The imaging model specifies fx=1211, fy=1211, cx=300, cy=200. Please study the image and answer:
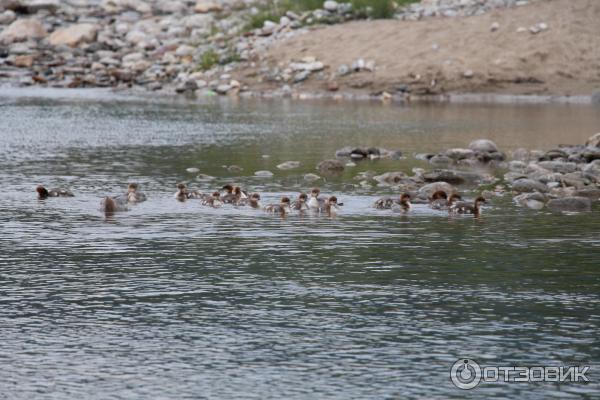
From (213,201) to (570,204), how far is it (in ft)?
27.1

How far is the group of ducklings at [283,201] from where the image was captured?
1060 inches

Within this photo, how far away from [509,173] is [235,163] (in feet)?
27.4

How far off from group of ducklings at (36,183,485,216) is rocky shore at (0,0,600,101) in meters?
38.6

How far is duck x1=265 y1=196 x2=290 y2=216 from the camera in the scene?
26812 mm

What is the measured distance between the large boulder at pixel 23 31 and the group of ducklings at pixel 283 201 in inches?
2351

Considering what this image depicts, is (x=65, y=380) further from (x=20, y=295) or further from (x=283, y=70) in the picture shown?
(x=283, y=70)

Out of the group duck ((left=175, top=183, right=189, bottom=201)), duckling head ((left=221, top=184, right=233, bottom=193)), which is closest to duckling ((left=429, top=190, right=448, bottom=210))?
duckling head ((left=221, top=184, right=233, bottom=193))

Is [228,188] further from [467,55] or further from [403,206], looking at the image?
[467,55]

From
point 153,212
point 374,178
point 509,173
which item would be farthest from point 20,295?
point 509,173

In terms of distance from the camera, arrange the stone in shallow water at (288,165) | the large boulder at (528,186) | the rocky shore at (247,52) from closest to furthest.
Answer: the large boulder at (528,186) < the stone in shallow water at (288,165) < the rocky shore at (247,52)

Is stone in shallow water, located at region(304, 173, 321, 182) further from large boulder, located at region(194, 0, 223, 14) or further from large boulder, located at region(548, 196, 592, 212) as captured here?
large boulder, located at region(194, 0, 223, 14)

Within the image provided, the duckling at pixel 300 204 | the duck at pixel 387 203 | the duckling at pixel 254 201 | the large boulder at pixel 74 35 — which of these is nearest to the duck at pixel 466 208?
the duck at pixel 387 203

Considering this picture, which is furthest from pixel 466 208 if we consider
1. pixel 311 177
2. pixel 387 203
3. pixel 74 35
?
pixel 74 35

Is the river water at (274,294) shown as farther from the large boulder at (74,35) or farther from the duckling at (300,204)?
the large boulder at (74,35)
